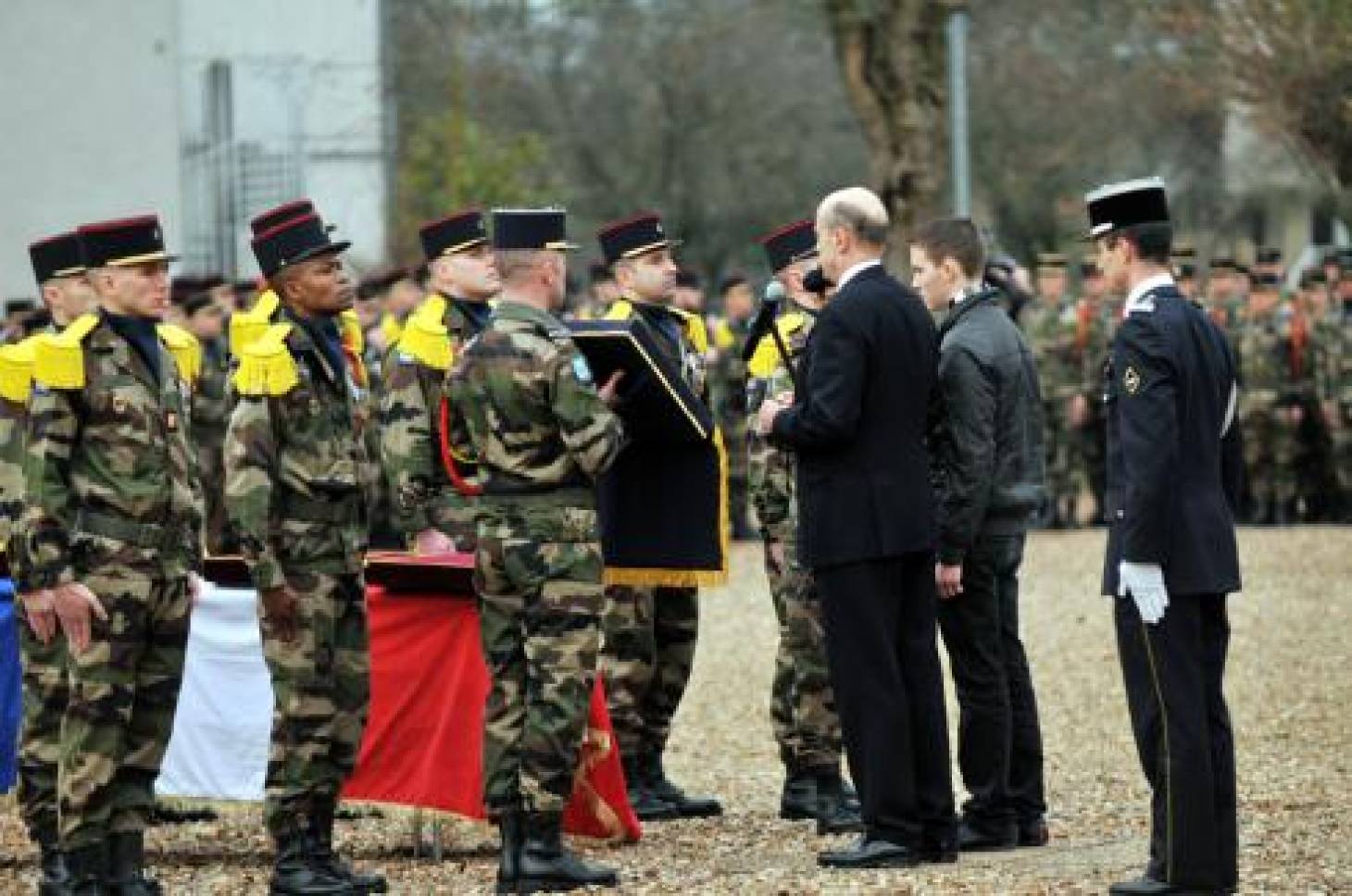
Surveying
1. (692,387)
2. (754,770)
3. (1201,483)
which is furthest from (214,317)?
(1201,483)

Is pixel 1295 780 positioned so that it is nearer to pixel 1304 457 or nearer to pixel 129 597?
pixel 129 597

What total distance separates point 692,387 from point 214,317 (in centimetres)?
901

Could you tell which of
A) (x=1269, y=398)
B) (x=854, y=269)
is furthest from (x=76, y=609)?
(x=1269, y=398)

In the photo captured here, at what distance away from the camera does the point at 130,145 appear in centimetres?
2994

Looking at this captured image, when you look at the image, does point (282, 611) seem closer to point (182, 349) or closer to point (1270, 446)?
point (182, 349)

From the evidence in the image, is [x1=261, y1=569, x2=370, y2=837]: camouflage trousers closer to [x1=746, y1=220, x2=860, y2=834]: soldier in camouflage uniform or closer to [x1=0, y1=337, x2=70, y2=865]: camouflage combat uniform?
[x1=0, y1=337, x2=70, y2=865]: camouflage combat uniform

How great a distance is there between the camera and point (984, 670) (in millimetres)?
10031

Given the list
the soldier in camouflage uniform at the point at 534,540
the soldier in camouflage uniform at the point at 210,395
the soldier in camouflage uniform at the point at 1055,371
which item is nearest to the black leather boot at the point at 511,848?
the soldier in camouflage uniform at the point at 534,540

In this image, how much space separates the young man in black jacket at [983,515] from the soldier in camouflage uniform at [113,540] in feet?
8.76

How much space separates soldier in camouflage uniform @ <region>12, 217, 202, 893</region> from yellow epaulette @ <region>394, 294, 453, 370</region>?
1570 millimetres

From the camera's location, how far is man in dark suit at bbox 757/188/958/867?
9258 millimetres

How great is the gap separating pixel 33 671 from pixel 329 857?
4.20 ft

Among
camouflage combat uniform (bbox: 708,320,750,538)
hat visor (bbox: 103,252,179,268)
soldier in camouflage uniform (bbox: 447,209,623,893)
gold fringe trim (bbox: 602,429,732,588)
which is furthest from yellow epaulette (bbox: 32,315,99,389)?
camouflage combat uniform (bbox: 708,320,750,538)

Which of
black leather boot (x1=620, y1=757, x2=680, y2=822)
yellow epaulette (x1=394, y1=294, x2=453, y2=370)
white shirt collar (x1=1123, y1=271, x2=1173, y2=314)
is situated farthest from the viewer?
black leather boot (x1=620, y1=757, x2=680, y2=822)
